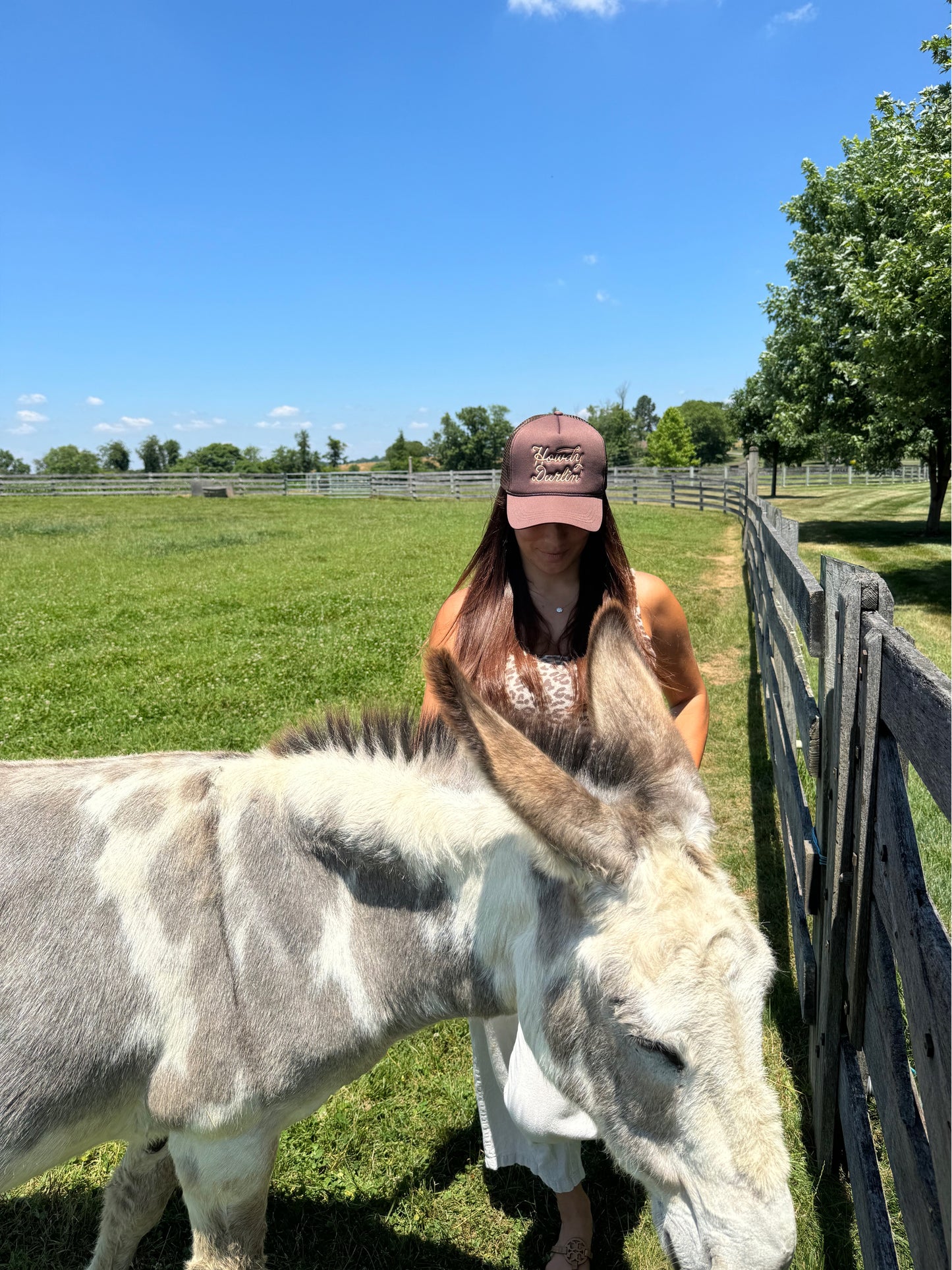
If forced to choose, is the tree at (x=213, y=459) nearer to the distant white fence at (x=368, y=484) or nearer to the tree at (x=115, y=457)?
the tree at (x=115, y=457)

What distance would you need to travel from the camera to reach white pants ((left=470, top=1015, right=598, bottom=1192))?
6.40ft

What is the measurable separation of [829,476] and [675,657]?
6253 centimetres

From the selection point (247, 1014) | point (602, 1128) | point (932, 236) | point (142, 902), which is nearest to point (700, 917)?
point (602, 1128)

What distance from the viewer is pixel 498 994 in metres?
1.82

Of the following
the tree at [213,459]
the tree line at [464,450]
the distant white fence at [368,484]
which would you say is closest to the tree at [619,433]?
the tree line at [464,450]

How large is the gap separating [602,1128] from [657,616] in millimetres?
1614

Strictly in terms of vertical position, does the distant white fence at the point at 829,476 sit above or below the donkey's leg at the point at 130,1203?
above

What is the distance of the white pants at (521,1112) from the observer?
1949 mm

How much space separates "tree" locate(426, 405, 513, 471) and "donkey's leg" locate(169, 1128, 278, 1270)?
85947 mm

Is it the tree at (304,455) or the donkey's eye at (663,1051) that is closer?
the donkey's eye at (663,1051)

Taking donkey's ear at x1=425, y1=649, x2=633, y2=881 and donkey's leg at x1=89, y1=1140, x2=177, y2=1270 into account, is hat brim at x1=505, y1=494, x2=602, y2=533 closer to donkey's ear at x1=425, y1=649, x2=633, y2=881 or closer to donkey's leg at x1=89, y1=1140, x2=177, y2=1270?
donkey's ear at x1=425, y1=649, x2=633, y2=881

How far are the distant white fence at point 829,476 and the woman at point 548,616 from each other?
166ft

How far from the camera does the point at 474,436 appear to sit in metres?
88.4

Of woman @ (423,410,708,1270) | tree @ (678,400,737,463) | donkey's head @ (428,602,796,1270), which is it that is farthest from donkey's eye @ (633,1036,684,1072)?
tree @ (678,400,737,463)
